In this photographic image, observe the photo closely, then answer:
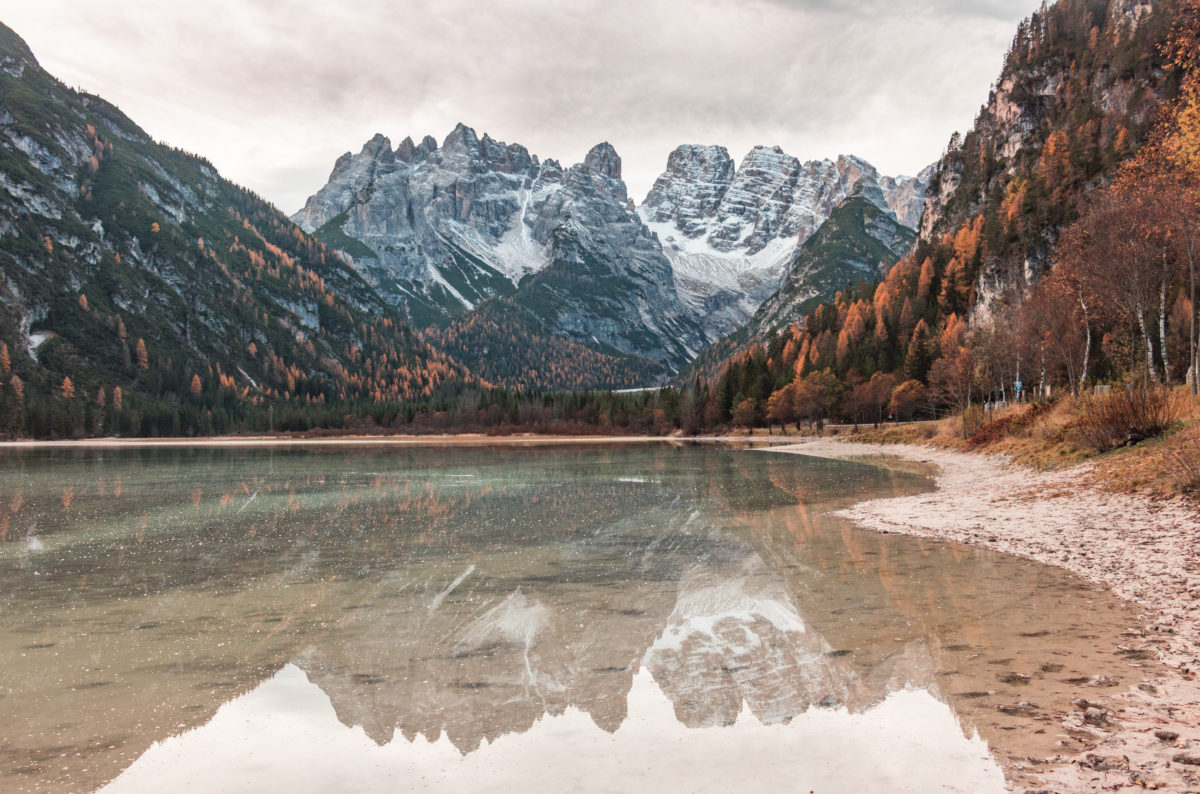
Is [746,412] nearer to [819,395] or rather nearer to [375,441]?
[819,395]

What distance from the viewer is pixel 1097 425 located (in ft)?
84.7

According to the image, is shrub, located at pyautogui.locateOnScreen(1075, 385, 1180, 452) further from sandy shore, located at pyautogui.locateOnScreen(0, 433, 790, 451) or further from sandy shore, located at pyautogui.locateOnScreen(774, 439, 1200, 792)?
sandy shore, located at pyautogui.locateOnScreen(0, 433, 790, 451)

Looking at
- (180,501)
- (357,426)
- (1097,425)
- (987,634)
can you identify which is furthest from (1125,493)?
(357,426)

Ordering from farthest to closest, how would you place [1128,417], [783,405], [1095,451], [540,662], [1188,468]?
[783,405]
[1095,451]
[1128,417]
[1188,468]
[540,662]

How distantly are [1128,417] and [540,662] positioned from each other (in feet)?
85.3

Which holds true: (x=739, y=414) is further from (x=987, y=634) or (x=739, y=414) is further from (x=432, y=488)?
(x=987, y=634)

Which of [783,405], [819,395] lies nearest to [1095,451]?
[819,395]

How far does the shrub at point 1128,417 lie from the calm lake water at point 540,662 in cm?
1317

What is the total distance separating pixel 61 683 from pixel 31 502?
30943mm

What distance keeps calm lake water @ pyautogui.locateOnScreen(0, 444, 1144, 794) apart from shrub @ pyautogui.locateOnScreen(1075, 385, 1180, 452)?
13170 millimetres

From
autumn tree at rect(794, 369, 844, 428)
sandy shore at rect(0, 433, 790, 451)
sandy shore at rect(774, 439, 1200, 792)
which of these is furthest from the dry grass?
sandy shore at rect(0, 433, 790, 451)

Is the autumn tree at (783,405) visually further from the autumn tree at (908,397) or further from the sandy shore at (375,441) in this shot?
the autumn tree at (908,397)

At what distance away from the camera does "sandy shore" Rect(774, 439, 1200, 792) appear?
19.2 feet

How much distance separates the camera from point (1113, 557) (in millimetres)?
13852
